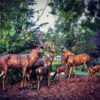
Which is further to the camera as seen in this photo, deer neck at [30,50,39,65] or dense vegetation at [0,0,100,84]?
deer neck at [30,50,39,65]

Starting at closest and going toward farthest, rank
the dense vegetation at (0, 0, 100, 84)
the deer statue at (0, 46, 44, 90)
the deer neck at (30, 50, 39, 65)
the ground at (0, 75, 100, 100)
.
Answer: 1. the dense vegetation at (0, 0, 100, 84)
2. the ground at (0, 75, 100, 100)
3. the deer statue at (0, 46, 44, 90)
4. the deer neck at (30, 50, 39, 65)

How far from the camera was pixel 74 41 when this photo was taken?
916 centimetres

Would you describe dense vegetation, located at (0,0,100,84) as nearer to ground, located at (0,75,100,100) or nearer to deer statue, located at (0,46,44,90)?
deer statue, located at (0,46,44,90)

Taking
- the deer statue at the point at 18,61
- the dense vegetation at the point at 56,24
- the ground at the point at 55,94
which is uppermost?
the dense vegetation at the point at 56,24

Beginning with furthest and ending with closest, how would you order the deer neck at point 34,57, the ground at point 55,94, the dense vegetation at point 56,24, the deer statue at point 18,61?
the deer neck at point 34,57 < the deer statue at point 18,61 < the ground at point 55,94 < the dense vegetation at point 56,24

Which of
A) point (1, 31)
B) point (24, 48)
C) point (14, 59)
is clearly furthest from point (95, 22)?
point (24, 48)

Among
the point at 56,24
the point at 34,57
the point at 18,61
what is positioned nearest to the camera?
the point at 56,24

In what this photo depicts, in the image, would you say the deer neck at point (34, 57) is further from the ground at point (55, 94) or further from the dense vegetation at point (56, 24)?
the ground at point (55, 94)

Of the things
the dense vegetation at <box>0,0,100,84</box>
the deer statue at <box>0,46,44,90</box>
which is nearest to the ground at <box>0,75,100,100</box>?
the deer statue at <box>0,46,44,90</box>

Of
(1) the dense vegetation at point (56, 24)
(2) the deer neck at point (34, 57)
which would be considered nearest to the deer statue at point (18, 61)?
(2) the deer neck at point (34, 57)

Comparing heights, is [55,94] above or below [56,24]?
below

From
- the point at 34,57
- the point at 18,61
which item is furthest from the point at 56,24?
the point at 18,61

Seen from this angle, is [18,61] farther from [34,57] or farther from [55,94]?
[55,94]

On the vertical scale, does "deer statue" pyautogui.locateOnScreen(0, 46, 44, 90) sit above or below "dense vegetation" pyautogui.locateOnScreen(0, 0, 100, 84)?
below
